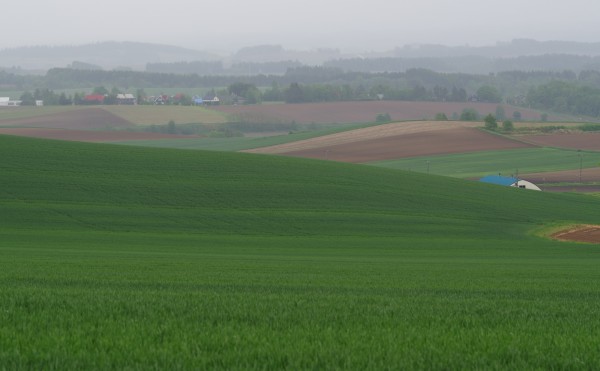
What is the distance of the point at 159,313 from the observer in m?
11.8

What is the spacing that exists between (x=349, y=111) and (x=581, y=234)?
117283 millimetres

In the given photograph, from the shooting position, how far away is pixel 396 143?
115562 millimetres

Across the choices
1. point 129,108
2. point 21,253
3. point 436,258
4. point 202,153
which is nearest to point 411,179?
point 202,153

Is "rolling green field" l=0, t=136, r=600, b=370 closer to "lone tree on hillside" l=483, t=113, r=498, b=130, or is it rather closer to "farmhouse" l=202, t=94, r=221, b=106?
"lone tree on hillside" l=483, t=113, r=498, b=130

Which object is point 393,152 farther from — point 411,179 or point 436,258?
point 436,258

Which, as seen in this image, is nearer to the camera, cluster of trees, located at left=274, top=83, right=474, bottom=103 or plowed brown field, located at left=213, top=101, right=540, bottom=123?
plowed brown field, located at left=213, top=101, right=540, bottom=123

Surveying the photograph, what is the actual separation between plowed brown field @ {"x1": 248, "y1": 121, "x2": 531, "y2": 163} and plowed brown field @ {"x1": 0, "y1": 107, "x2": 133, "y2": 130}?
3735 centimetres

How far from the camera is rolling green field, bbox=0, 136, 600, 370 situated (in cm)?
936

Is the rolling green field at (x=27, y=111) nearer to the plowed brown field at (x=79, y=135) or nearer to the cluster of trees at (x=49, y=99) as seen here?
the cluster of trees at (x=49, y=99)

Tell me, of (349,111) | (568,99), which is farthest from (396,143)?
(568,99)

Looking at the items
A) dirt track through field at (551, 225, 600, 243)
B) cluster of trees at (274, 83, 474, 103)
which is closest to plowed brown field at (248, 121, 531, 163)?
dirt track through field at (551, 225, 600, 243)

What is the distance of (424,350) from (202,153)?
6043cm

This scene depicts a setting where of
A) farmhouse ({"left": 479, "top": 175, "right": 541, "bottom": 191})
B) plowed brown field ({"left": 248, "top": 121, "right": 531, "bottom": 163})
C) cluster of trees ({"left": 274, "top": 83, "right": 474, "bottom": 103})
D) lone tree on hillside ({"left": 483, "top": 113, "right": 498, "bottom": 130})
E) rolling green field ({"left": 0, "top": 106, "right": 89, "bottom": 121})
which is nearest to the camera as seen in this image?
farmhouse ({"left": 479, "top": 175, "right": 541, "bottom": 191})

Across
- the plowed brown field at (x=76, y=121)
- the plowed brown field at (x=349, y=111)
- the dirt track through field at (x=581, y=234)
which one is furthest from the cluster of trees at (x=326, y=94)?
the dirt track through field at (x=581, y=234)
